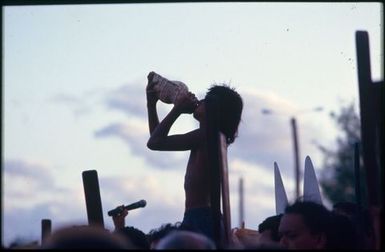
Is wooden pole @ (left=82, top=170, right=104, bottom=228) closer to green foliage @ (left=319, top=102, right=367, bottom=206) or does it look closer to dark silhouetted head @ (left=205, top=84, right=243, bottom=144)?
dark silhouetted head @ (left=205, top=84, right=243, bottom=144)

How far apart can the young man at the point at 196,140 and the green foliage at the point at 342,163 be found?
3211 centimetres

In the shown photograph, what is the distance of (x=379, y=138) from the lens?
4.42 m

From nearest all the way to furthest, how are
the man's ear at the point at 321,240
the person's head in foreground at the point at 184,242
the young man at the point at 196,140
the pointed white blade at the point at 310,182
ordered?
the person's head in foreground at the point at 184,242 < the man's ear at the point at 321,240 < the young man at the point at 196,140 < the pointed white blade at the point at 310,182

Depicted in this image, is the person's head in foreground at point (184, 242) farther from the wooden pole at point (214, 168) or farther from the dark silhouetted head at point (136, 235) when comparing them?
the dark silhouetted head at point (136, 235)

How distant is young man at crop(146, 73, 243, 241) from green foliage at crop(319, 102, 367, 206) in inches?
1264

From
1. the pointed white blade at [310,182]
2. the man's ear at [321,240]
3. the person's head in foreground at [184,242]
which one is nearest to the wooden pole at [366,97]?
the man's ear at [321,240]

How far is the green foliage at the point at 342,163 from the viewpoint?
39500 millimetres

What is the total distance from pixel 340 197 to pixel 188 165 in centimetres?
3359

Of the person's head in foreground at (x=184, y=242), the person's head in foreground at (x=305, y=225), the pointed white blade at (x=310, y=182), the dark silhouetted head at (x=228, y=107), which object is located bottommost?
the person's head in foreground at (x=184, y=242)

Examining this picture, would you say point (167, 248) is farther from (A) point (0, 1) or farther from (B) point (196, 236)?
(A) point (0, 1)

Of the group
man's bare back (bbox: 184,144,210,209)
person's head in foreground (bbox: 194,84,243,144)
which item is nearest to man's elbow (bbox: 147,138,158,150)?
man's bare back (bbox: 184,144,210,209)

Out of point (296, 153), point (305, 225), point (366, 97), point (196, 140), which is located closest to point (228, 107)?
point (196, 140)

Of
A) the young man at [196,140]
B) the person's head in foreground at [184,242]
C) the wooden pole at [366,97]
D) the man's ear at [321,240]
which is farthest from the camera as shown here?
the young man at [196,140]

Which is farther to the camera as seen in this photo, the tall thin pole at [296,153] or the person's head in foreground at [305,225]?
the tall thin pole at [296,153]
